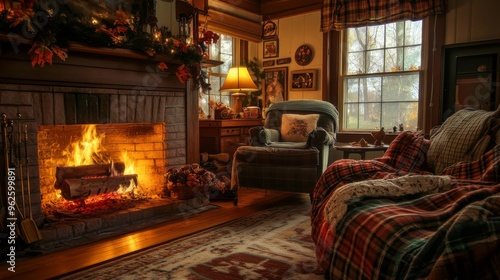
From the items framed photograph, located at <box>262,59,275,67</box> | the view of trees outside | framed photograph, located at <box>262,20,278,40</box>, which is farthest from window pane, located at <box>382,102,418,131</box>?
framed photograph, located at <box>262,20,278,40</box>

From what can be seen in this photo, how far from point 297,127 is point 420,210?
2701mm

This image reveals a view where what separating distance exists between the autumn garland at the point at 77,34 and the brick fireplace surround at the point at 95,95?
76 millimetres

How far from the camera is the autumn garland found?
85.5 inches

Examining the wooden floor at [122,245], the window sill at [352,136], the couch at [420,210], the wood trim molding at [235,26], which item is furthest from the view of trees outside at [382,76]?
the couch at [420,210]

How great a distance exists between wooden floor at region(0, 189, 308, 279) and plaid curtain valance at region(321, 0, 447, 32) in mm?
2560

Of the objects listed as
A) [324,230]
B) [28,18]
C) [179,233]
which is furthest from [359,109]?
[28,18]

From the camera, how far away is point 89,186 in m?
2.82

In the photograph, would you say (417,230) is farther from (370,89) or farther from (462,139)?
(370,89)

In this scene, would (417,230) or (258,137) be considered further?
(258,137)

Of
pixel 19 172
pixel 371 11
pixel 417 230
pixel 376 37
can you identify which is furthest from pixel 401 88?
pixel 19 172

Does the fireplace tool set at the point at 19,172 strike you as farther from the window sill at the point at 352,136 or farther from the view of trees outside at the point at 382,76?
the view of trees outside at the point at 382,76

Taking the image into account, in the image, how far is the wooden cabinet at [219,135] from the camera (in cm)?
446

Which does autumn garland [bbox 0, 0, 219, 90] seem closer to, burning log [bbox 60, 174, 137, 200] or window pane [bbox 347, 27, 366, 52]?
burning log [bbox 60, 174, 137, 200]

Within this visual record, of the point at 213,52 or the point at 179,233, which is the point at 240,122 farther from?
the point at 179,233
